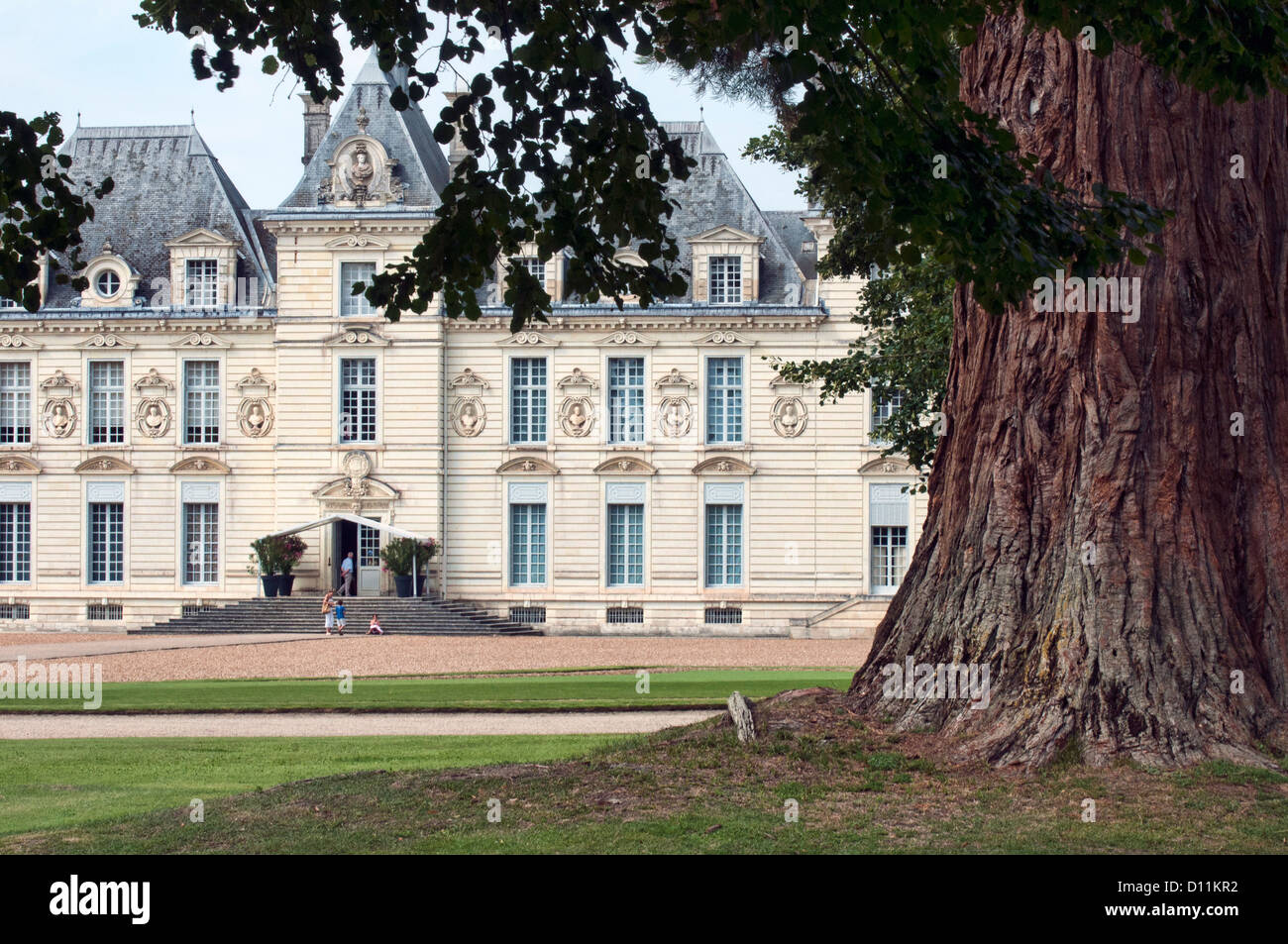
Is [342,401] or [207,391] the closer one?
[342,401]

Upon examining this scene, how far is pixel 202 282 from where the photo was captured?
38.7 meters

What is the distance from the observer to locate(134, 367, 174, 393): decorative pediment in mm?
38344

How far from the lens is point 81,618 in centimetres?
3806

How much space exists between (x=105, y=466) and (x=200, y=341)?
13.6 feet

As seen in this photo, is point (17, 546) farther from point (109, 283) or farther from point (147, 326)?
point (109, 283)

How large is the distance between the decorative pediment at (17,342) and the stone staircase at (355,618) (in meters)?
8.48

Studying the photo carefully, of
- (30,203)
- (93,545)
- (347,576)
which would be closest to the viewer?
(30,203)

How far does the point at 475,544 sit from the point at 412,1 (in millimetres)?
29888

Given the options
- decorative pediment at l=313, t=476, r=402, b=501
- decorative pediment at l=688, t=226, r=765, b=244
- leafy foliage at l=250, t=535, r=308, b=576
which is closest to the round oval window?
decorative pediment at l=313, t=476, r=402, b=501

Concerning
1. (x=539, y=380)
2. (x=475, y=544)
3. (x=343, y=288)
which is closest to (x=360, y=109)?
(x=343, y=288)

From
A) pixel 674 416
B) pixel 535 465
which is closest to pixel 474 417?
pixel 535 465

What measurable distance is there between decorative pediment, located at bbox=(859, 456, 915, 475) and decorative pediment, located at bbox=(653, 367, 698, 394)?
4828 millimetres

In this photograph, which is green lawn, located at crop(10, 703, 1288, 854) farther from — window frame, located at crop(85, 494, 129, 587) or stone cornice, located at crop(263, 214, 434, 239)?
window frame, located at crop(85, 494, 129, 587)

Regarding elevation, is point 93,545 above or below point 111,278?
below
